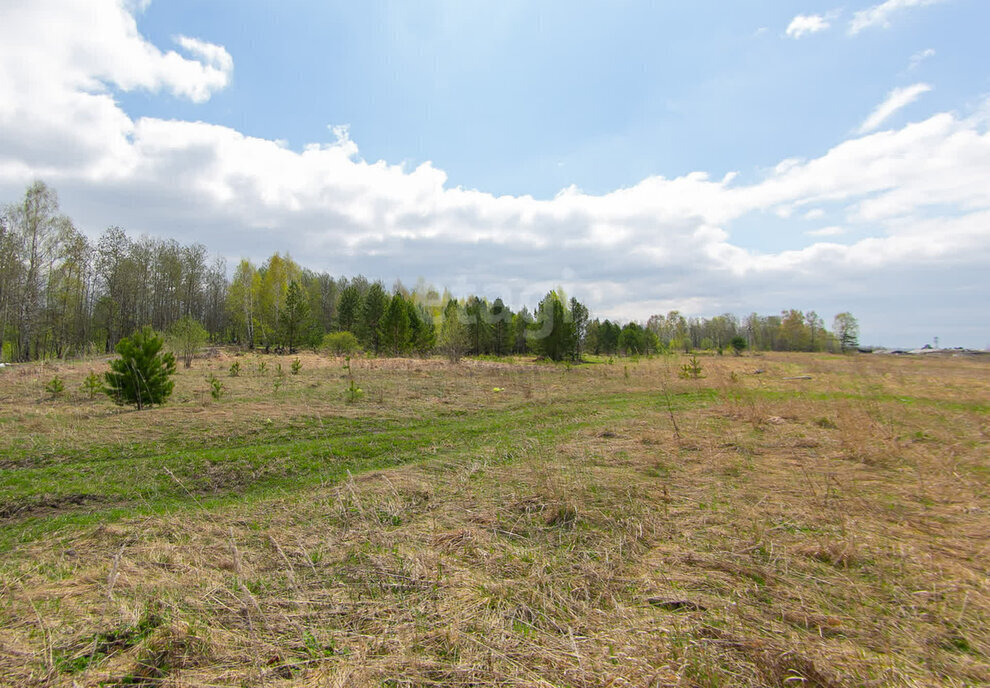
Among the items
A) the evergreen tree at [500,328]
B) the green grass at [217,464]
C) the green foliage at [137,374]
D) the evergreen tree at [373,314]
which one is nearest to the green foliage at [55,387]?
the green foliage at [137,374]

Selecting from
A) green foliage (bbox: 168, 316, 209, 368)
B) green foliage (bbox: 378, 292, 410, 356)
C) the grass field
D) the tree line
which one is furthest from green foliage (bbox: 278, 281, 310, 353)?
the grass field

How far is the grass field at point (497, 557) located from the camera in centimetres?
216

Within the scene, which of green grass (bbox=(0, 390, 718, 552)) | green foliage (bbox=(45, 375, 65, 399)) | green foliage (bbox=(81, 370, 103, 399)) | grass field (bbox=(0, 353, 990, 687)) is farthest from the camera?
green foliage (bbox=(81, 370, 103, 399))

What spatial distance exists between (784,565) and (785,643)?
1.07 meters

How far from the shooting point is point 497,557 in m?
3.33

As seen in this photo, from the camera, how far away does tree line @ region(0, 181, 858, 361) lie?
26.1 m

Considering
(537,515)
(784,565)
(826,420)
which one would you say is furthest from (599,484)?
(826,420)

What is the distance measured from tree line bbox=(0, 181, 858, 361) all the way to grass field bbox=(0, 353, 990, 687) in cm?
1866

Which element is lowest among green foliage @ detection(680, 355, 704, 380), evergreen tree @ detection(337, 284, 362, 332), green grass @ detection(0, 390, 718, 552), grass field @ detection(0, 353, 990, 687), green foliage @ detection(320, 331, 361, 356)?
green grass @ detection(0, 390, 718, 552)

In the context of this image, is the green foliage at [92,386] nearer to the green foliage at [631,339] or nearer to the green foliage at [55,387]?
the green foliage at [55,387]

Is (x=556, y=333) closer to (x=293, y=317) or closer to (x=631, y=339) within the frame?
(x=631, y=339)

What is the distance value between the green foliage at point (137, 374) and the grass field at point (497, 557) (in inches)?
61.2

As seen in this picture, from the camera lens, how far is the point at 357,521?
4.35m

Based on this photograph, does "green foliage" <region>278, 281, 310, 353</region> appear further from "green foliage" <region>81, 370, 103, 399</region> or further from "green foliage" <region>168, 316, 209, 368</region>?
"green foliage" <region>81, 370, 103, 399</region>
